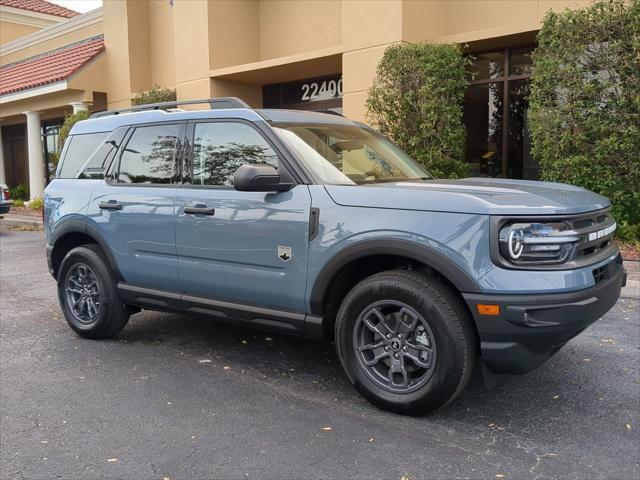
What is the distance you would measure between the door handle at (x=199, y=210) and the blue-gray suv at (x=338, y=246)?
0.03 metres

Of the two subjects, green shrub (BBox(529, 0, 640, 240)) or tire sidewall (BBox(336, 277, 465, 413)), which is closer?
tire sidewall (BBox(336, 277, 465, 413))

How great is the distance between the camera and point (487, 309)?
3.16 meters

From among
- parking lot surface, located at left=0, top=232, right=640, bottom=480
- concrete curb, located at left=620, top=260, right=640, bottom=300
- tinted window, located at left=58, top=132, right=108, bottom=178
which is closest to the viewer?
parking lot surface, located at left=0, top=232, right=640, bottom=480

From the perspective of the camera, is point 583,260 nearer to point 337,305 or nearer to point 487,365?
point 487,365

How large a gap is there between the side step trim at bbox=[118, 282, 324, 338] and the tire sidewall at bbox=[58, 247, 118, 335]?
0.13 m

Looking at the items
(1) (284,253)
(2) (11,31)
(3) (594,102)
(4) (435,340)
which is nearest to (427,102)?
(3) (594,102)

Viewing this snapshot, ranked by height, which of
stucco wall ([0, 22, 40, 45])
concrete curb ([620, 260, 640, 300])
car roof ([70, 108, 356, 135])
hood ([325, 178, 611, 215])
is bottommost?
concrete curb ([620, 260, 640, 300])

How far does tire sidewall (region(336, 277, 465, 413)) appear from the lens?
3289 millimetres

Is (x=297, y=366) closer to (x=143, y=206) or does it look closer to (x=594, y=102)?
(x=143, y=206)

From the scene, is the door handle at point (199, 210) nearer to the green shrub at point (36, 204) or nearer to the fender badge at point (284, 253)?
the fender badge at point (284, 253)

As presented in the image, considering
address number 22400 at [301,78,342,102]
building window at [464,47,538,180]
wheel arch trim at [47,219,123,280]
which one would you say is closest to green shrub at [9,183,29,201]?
address number 22400 at [301,78,342,102]

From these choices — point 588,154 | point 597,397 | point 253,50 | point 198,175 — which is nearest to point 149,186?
point 198,175

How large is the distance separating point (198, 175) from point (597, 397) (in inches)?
123

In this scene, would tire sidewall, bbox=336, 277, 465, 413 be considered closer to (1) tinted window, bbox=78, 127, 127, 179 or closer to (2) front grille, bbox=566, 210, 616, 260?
(2) front grille, bbox=566, 210, 616, 260
